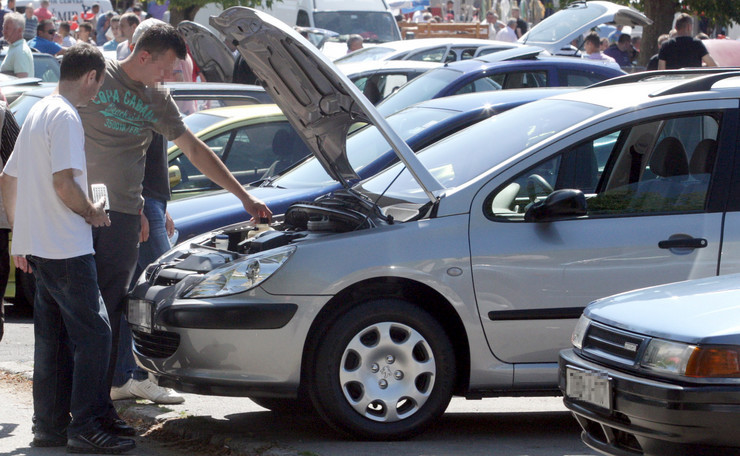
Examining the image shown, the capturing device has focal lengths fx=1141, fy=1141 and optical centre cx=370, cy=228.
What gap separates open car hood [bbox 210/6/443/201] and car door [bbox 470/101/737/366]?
38cm

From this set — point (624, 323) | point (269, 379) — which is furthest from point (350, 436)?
point (624, 323)

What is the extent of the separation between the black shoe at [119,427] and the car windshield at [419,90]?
5.37 m

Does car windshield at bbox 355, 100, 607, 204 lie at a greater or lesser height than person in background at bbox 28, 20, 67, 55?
greater

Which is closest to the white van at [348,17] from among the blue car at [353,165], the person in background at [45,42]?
the person in background at [45,42]

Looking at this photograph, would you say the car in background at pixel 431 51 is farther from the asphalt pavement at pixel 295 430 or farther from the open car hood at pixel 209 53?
the asphalt pavement at pixel 295 430

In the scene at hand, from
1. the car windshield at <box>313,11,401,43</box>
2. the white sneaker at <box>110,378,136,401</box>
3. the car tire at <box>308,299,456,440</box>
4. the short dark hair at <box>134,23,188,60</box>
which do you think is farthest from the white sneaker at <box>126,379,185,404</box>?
the car windshield at <box>313,11,401,43</box>

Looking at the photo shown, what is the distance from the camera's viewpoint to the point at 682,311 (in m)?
3.92

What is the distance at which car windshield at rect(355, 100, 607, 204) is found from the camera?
559 centimetres

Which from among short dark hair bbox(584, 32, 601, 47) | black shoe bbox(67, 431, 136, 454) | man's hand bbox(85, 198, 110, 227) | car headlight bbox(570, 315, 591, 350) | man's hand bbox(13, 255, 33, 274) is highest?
man's hand bbox(85, 198, 110, 227)

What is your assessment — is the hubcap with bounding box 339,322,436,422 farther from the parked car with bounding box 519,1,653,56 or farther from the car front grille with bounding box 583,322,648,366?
the parked car with bounding box 519,1,653,56

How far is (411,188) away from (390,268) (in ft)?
2.45

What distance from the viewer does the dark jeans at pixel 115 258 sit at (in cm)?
545

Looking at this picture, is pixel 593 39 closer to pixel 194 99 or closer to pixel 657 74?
pixel 194 99

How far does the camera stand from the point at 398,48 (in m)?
17.9
